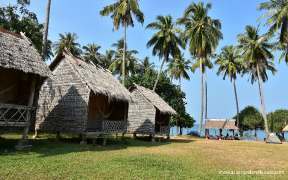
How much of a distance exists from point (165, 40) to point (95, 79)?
768 inches

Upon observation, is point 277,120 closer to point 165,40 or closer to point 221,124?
point 221,124

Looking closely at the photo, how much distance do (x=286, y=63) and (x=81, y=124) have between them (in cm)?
2638

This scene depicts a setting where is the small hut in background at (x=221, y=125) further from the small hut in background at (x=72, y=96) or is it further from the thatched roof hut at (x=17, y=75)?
the thatched roof hut at (x=17, y=75)

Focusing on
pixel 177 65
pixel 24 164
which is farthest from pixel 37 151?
pixel 177 65

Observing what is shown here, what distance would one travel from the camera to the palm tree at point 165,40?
3500cm

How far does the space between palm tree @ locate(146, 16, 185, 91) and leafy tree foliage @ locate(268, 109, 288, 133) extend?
36427 millimetres

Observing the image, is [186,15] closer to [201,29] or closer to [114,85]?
[201,29]

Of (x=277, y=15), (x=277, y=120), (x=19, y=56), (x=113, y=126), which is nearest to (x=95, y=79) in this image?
(x=113, y=126)

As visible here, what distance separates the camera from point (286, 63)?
3278cm

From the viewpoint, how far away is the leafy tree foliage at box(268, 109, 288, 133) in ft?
199

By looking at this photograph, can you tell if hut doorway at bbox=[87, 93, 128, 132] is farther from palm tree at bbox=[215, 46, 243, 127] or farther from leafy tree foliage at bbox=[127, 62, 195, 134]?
palm tree at bbox=[215, 46, 243, 127]

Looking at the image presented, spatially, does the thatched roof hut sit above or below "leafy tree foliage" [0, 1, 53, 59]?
below

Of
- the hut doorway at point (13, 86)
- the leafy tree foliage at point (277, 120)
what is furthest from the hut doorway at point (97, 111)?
the leafy tree foliage at point (277, 120)

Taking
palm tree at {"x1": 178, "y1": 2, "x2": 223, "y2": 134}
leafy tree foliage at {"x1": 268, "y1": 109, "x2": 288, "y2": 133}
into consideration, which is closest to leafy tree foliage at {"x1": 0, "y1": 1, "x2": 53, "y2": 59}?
palm tree at {"x1": 178, "y1": 2, "x2": 223, "y2": 134}
